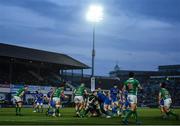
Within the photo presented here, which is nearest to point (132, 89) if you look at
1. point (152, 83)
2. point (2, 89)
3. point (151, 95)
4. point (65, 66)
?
point (2, 89)

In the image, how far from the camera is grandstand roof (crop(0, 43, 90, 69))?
70375 millimetres

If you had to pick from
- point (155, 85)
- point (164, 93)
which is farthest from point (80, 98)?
point (155, 85)

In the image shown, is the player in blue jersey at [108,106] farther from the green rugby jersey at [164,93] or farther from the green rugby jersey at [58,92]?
the green rugby jersey at [164,93]

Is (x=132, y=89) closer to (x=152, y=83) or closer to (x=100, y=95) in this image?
(x=100, y=95)

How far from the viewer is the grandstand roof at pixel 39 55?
231ft

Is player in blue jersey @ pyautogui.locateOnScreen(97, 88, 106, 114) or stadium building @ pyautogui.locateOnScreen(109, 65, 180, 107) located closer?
player in blue jersey @ pyautogui.locateOnScreen(97, 88, 106, 114)

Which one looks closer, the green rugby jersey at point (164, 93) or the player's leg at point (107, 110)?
the green rugby jersey at point (164, 93)

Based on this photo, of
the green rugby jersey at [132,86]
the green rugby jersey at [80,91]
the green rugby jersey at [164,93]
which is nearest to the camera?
the green rugby jersey at [132,86]

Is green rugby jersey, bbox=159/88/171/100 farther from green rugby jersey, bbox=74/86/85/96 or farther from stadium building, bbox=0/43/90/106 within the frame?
stadium building, bbox=0/43/90/106

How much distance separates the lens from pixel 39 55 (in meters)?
77.6

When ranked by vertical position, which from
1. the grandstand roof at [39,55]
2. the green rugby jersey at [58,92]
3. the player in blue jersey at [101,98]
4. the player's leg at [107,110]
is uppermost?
the grandstand roof at [39,55]

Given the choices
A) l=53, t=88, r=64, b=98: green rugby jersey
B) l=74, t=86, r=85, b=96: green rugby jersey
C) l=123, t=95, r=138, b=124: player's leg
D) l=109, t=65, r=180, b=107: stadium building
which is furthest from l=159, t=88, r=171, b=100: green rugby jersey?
l=109, t=65, r=180, b=107: stadium building

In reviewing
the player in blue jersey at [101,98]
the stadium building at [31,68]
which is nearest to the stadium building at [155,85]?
the stadium building at [31,68]

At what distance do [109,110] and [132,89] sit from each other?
1157cm
